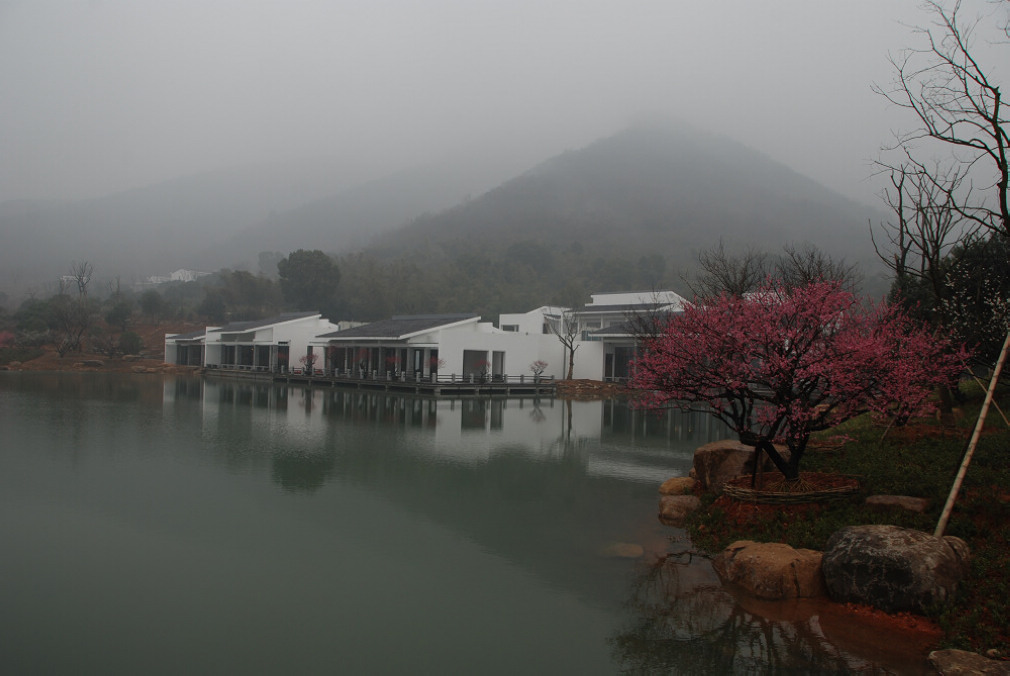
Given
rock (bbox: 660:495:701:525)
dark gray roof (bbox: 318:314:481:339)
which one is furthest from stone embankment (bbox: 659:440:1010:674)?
dark gray roof (bbox: 318:314:481:339)

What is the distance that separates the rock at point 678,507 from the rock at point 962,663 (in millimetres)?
4125

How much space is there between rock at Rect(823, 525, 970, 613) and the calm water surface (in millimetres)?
479

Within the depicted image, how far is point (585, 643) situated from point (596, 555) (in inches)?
85.2

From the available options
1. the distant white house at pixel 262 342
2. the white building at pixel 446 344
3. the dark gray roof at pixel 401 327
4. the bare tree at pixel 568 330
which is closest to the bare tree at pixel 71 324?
the distant white house at pixel 262 342

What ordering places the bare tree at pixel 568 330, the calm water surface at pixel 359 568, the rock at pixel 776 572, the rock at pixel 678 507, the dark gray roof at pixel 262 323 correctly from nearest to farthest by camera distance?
the calm water surface at pixel 359 568
the rock at pixel 776 572
the rock at pixel 678 507
the bare tree at pixel 568 330
the dark gray roof at pixel 262 323

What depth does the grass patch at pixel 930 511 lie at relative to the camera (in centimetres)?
546

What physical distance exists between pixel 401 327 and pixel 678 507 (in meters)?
25.3

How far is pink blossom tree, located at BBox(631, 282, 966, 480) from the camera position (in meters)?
7.78

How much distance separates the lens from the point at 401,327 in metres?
33.3

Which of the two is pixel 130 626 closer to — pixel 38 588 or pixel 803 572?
pixel 38 588

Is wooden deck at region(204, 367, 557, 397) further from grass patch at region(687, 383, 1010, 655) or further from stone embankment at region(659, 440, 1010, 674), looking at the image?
stone embankment at region(659, 440, 1010, 674)

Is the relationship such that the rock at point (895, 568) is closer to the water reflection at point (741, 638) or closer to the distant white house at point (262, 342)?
the water reflection at point (741, 638)

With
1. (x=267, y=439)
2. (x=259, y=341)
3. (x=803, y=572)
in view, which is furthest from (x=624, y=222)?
(x=803, y=572)

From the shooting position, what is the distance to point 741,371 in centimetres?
796
